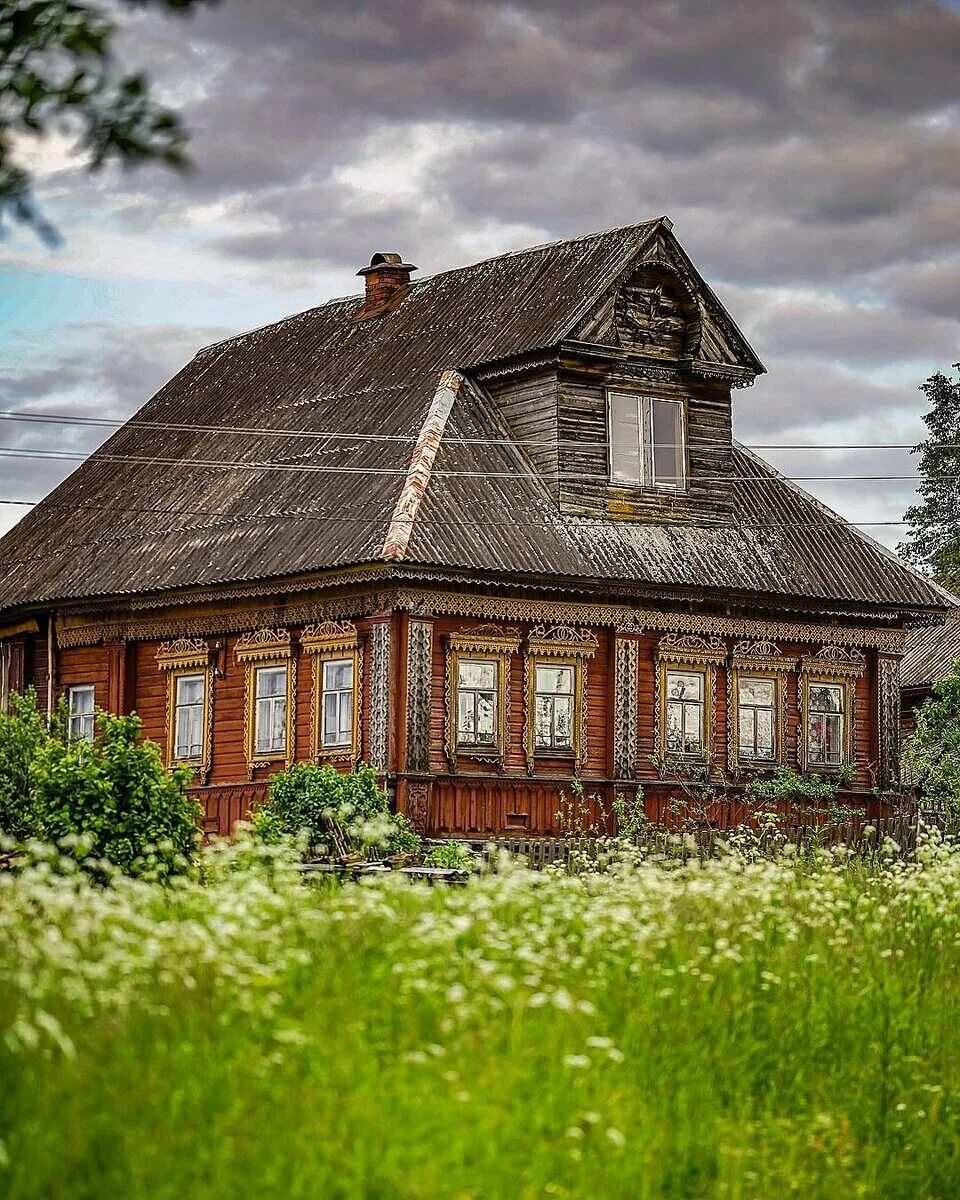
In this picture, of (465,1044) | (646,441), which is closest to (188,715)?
(646,441)

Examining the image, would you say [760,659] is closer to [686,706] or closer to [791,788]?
[686,706]

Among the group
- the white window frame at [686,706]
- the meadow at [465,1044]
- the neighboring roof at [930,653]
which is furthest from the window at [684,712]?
the meadow at [465,1044]

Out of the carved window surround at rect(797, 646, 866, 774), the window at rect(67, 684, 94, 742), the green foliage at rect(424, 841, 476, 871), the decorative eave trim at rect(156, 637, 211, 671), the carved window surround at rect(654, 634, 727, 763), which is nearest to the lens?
the green foliage at rect(424, 841, 476, 871)

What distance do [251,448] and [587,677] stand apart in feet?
25.3

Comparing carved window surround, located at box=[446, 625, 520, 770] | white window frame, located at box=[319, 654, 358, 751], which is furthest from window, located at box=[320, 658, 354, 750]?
carved window surround, located at box=[446, 625, 520, 770]

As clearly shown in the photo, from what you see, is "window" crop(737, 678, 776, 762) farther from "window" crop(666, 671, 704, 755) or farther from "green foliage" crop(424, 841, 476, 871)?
"green foliage" crop(424, 841, 476, 871)

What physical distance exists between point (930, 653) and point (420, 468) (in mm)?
22140

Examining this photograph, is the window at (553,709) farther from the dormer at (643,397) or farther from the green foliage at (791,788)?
the green foliage at (791,788)

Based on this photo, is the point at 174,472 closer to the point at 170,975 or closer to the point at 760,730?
the point at 760,730

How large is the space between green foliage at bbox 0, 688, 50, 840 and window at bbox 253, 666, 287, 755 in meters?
6.49

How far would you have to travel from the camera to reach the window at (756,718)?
107 ft

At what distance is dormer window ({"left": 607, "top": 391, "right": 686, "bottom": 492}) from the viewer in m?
32.4

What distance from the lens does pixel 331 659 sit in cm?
3022

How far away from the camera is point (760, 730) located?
108 ft
